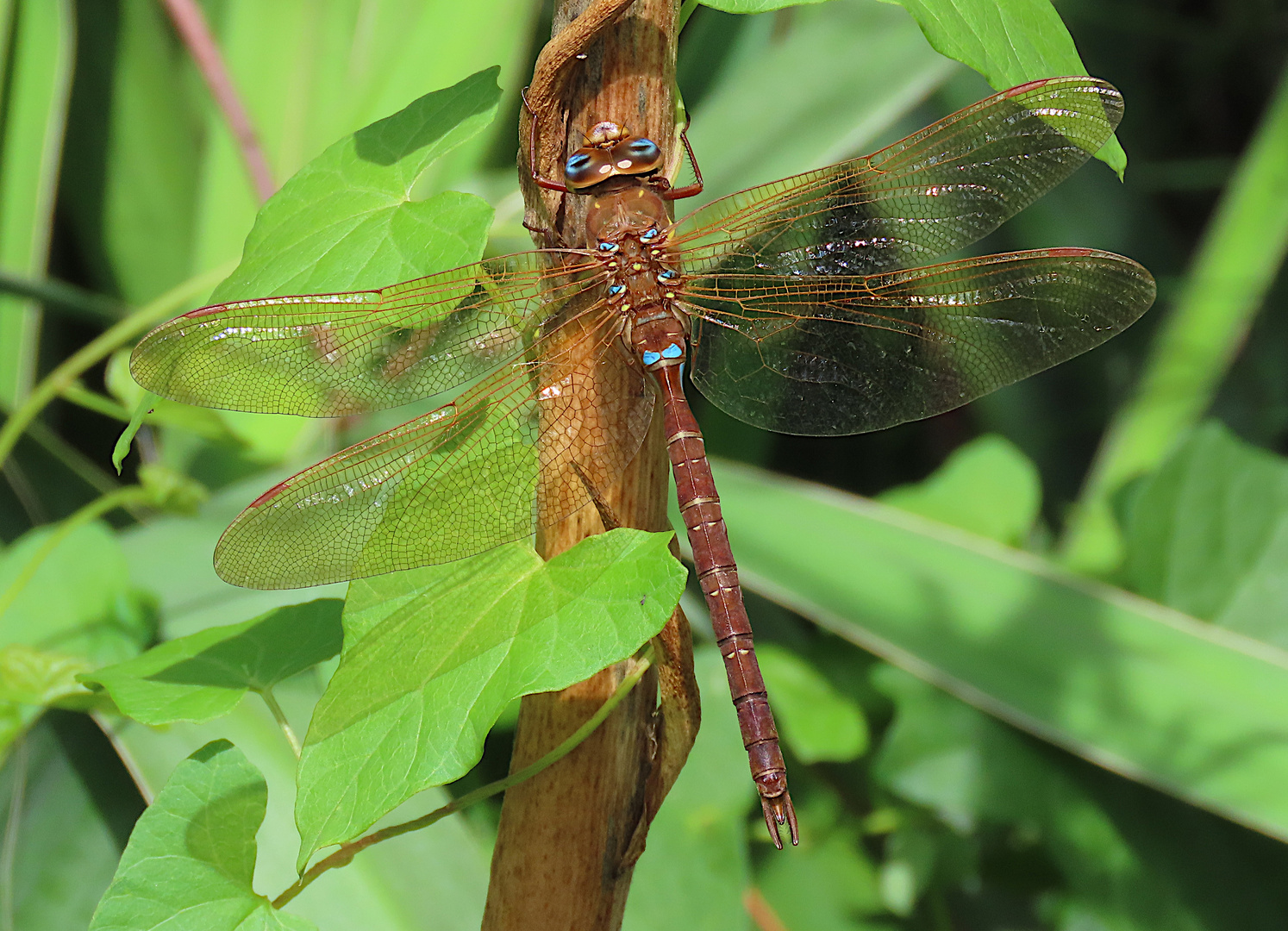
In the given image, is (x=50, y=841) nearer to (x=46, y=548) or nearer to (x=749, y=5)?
(x=46, y=548)

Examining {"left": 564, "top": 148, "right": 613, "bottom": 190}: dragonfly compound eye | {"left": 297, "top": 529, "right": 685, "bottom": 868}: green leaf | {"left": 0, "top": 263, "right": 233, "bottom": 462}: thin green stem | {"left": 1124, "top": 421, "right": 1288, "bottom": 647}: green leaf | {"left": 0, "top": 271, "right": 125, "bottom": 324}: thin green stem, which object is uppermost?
{"left": 0, "top": 271, "right": 125, "bottom": 324}: thin green stem

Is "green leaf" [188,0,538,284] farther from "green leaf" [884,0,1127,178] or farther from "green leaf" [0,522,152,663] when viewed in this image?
"green leaf" [884,0,1127,178]

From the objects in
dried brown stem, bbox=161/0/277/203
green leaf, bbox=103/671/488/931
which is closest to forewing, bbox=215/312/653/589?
green leaf, bbox=103/671/488/931

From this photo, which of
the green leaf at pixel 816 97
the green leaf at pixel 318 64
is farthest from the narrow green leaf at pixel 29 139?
the green leaf at pixel 816 97

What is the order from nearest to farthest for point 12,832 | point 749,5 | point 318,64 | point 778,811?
point 749,5
point 778,811
point 12,832
point 318,64

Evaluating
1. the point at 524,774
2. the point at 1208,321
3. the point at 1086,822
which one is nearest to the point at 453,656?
the point at 524,774

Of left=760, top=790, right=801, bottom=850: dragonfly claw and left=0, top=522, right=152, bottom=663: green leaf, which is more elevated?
left=0, top=522, right=152, bottom=663: green leaf

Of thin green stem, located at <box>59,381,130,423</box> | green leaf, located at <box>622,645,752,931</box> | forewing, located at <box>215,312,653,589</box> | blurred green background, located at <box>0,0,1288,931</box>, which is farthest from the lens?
green leaf, located at <box>622,645,752,931</box>
